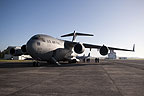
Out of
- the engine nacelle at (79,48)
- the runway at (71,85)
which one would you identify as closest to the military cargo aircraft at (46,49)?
the engine nacelle at (79,48)

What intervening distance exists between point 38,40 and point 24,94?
39.3ft

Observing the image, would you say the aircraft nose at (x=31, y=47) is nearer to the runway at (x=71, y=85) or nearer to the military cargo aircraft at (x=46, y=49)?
the military cargo aircraft at (x=46, y=49)

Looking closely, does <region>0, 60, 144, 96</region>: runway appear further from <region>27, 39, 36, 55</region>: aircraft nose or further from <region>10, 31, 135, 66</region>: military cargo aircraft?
<region>10, 31, 135, 66</region>: military cargo aircraft

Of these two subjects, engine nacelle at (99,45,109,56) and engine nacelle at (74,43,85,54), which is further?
engine nacelle at (99,45,109,56)

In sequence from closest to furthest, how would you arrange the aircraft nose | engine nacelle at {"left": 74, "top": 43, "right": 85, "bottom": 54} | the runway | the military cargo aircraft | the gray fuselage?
the runway, the aircraft nose, the gray fuselage, the military cargo aircraft, engine nacelle at {"left": 74, "top": 43, "right": 85, "bottom": 54}

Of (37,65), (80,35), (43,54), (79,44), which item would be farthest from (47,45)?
(80,35)

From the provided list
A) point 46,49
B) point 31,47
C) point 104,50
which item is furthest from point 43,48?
point 104,50

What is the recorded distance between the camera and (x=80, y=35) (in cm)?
2897

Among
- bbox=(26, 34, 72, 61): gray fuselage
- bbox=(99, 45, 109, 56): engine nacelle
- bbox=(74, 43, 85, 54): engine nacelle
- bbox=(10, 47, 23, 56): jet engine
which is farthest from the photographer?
bbox=(99, 45, 109, 56): engine nacelle

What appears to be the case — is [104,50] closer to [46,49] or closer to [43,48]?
[46,49]

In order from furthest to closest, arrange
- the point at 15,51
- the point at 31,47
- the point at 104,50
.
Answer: the point at 104,50 < the point at 15,51 < the point at 31,47

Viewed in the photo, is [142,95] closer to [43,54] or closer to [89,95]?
[89,95]

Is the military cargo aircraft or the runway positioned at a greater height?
the military cargo aircraft

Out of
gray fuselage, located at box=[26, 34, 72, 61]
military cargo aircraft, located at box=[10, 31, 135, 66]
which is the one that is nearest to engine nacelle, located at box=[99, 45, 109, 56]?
military cargo aircraft, located at box=[10, 31, 135, 66]
